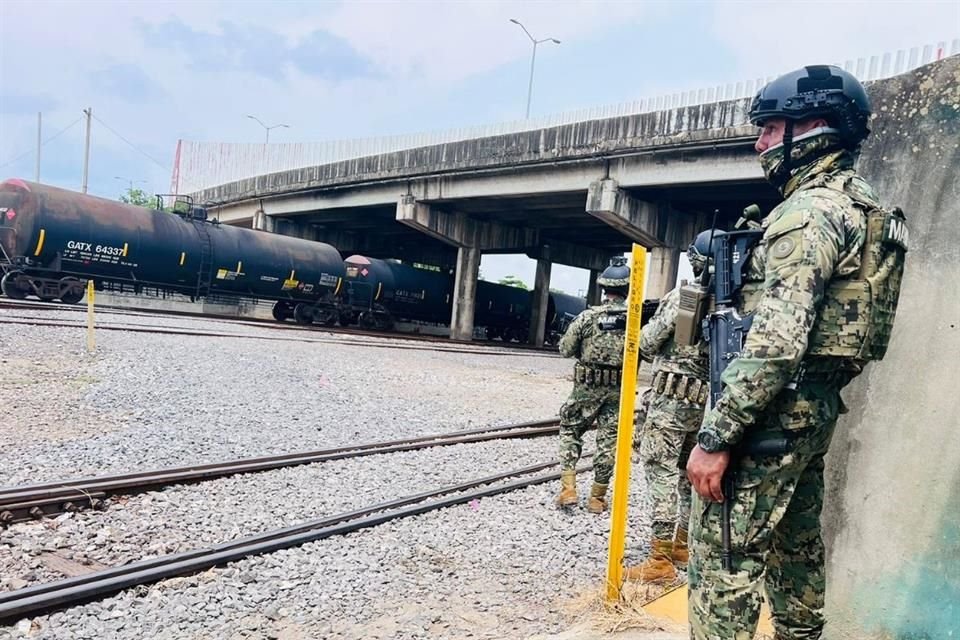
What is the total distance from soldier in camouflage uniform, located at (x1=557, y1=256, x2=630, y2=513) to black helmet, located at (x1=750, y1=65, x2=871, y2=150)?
2660 millimetres

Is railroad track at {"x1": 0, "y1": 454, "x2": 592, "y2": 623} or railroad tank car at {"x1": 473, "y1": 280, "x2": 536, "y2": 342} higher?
railroad tank car at {"x1": 473, "y1": 280, "x2": 536, "y2": 342}

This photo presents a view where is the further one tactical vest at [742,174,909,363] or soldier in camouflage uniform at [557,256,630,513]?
soldier in camouflage uniform at [557,256,630,513]

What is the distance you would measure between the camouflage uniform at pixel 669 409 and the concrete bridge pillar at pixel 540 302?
3109 centimetres

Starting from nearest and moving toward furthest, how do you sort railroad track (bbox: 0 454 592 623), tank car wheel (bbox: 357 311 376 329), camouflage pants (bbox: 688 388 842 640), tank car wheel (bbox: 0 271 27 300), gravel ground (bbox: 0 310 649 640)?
camouflage pants (bbox: 688 388 842 640) < railroad track (bbox: 0 454 592 623) < gravel ground (bbox: 0 310 649 640) < tank car wheel (bbox: 0 271 27 300) < tank car wheel (bbox: 357 311 376 329)

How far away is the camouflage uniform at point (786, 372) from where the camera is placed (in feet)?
6.71

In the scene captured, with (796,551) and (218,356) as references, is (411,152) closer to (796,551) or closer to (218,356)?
(218,356)

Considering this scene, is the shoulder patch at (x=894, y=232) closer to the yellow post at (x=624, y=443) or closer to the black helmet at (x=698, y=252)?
the black helmet at (x=698, y=252)

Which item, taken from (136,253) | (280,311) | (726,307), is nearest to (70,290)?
(136,253)

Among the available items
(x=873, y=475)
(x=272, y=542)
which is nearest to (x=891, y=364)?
(x=873, y=475)

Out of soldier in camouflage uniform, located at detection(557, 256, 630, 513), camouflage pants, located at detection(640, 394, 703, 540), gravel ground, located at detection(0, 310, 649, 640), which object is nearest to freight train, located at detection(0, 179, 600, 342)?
gravel ground, located at detection(0, 310, 649, 640)

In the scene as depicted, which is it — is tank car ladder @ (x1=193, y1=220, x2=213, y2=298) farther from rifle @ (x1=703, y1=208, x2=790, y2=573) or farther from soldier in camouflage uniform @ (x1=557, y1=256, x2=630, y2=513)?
rifle @ (x1=703, y1=208, x2=790, y2=573)

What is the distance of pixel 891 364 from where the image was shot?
114 inches

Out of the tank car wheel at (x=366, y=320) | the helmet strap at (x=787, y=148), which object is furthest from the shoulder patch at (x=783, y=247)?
the tank car wheel at (x=366, y=320)

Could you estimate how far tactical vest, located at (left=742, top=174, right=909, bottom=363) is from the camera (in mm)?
2121
